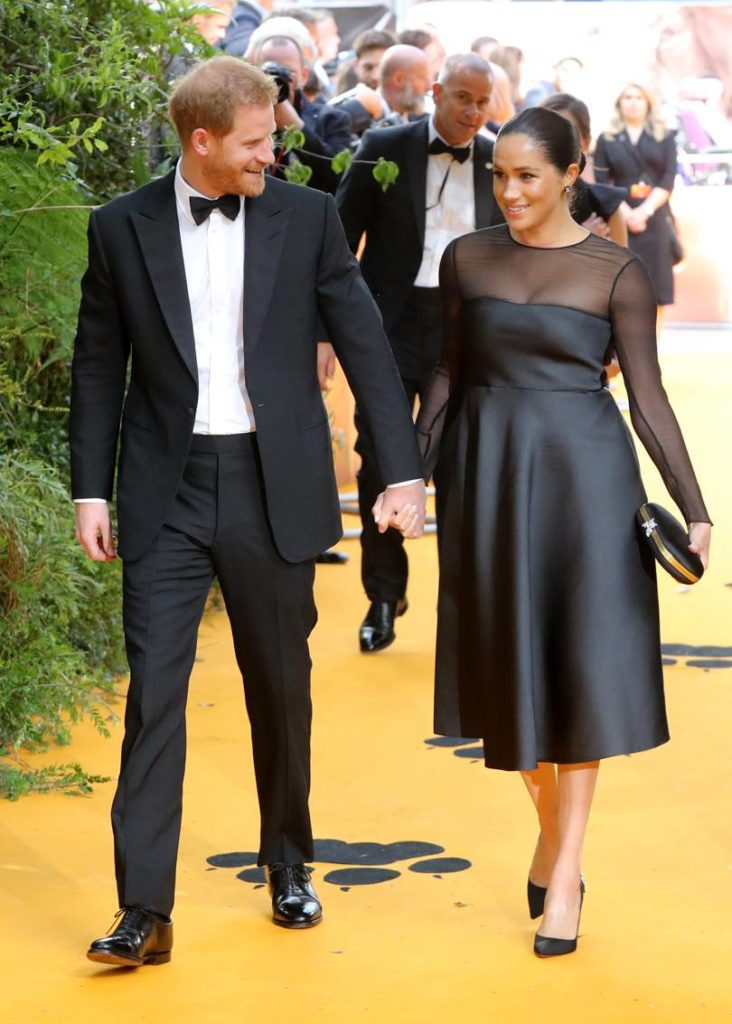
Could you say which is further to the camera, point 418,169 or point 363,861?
point 418,169

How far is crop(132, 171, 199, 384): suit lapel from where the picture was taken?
3641 mm

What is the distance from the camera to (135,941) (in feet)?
12.0

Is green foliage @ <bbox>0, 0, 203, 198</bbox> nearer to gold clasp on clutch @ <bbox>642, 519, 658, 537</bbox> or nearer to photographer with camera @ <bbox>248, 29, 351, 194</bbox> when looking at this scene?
photographer with camera @ <bbox>248, 29, 351, 194</bbox>

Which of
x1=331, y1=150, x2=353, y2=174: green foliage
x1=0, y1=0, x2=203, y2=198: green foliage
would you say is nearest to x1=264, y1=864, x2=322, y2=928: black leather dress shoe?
x1=0, y1=0, x2=203, y2=198: green foliage

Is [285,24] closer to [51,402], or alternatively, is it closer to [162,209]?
[51,402]

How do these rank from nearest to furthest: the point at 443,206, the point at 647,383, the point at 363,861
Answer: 1. the point at 647,383
2. the point at 363,861
3. the point at 443,206

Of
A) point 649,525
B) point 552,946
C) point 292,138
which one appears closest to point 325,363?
point 292,138

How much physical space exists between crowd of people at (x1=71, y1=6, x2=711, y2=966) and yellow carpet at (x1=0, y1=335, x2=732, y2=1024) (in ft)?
0.50

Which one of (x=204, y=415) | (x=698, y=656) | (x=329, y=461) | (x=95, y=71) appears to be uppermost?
(x=95, y=71)

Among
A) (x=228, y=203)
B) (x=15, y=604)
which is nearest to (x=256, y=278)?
(x=228, y=203)

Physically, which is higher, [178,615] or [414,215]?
[414,215]

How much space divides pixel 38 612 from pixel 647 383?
2323 mm

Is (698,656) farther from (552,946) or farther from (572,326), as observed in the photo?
(572,326)

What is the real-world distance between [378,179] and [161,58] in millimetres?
855
